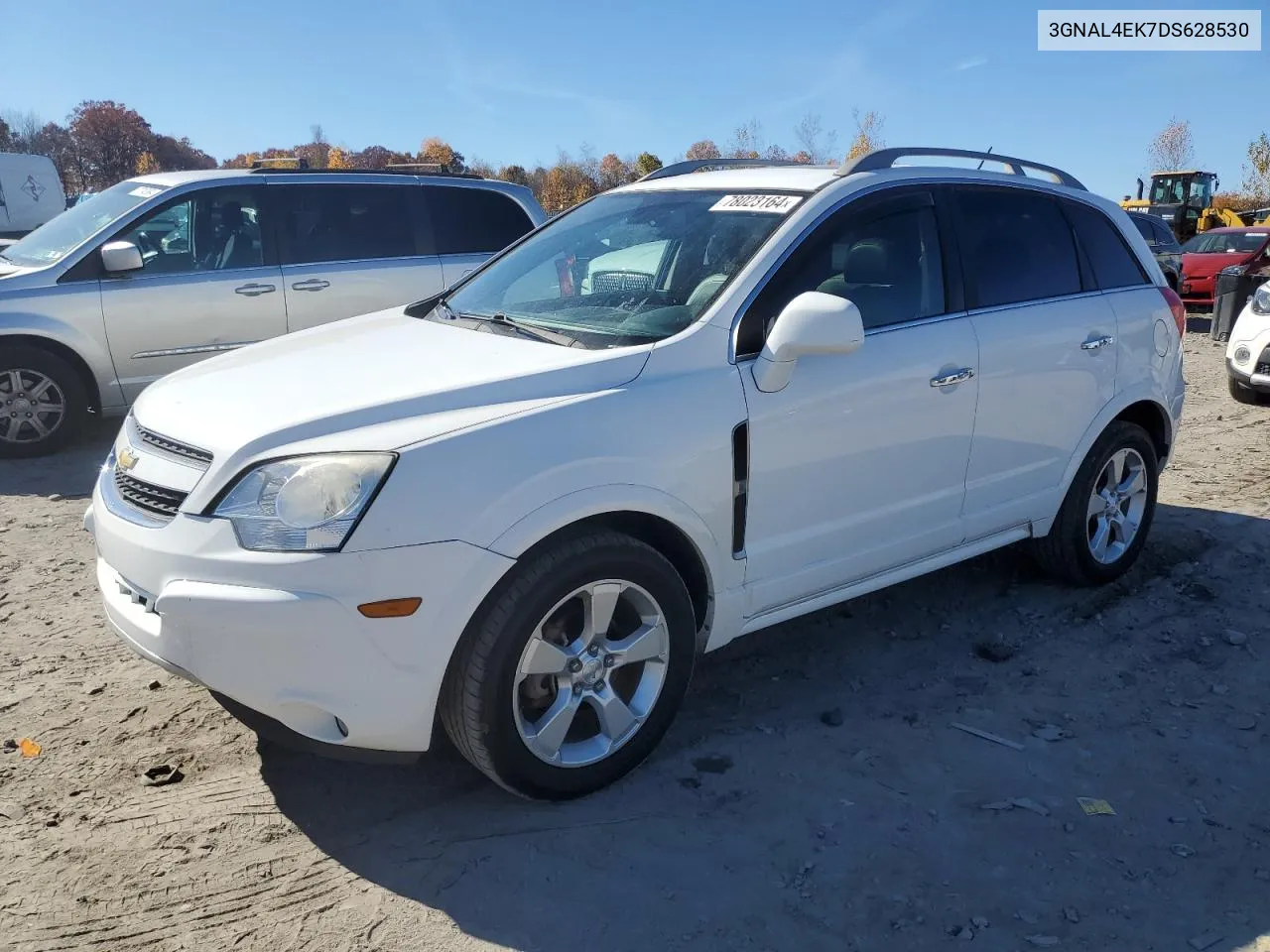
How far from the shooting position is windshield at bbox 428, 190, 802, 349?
3398mm

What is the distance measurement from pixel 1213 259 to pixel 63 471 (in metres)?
18.5

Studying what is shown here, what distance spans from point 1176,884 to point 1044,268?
256cm

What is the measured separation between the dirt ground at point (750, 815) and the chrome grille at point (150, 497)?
887 mm

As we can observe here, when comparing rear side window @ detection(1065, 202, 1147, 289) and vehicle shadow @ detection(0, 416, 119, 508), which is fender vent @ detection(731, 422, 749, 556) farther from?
vehicle shadow @ detection(0, 416, 119, 508)

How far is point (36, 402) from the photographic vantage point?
697cm

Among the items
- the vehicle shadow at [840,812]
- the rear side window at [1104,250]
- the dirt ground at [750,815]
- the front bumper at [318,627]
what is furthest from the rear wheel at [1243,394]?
the front bumper at [318,627]

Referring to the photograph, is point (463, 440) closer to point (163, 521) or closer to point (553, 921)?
point (163, 521)

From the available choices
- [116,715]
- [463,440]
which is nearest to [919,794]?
[463,440]

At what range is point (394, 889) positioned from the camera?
272 centimetres

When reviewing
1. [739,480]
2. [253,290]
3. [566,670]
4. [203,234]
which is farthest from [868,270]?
[203,234]

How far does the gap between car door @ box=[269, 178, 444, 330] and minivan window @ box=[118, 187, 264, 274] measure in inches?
8.5

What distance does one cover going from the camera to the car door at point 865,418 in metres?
3.34

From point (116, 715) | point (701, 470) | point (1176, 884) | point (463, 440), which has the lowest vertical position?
point (1176, 884)

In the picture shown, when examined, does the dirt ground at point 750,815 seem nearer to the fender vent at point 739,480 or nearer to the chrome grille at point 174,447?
the fender vent at point 739,480
